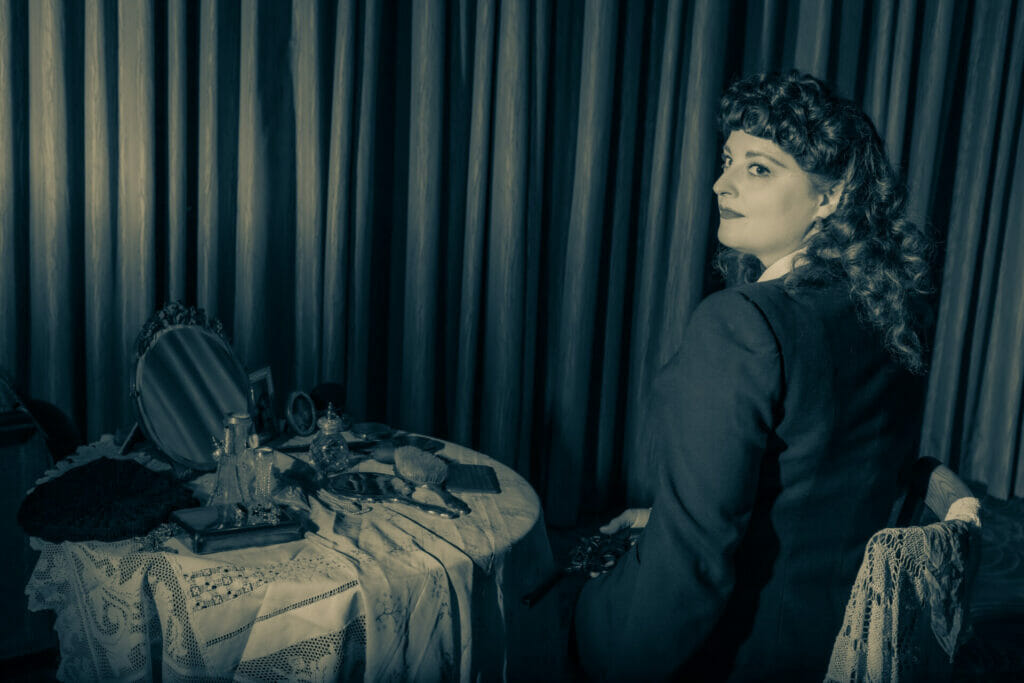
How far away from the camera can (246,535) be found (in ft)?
3.66

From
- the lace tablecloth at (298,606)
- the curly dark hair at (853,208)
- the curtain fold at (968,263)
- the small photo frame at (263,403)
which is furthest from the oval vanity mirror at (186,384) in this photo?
the curtain fold at (968,263)

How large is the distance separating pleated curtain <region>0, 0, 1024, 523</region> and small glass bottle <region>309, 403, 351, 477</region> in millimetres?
946

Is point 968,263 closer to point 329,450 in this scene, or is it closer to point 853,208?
point 853,208

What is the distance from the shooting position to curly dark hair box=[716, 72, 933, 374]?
3.44ft

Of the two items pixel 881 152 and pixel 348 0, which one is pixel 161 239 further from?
pixel 881 152

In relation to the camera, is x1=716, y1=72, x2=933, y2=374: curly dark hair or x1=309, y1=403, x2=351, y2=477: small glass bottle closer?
x1=716, y1=72, x2=933, y2=374: curly dark hair

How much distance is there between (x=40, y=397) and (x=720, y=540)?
2.00 metres

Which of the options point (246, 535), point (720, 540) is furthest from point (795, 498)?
point (246, 535)

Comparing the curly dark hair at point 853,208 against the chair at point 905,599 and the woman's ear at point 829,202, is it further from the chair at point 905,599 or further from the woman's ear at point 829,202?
the chair at point 905,599

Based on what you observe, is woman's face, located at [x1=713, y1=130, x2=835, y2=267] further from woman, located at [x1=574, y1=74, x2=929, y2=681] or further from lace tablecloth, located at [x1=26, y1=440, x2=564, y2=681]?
lace tablecloth, located at [x1=26, y1=440, x2=564, y2=681]

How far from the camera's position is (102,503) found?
117 cm

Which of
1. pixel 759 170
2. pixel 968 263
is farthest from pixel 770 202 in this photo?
pixel 968 263

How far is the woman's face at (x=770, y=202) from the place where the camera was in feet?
3.72

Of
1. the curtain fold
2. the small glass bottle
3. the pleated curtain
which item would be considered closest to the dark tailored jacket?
the small glass bottle
